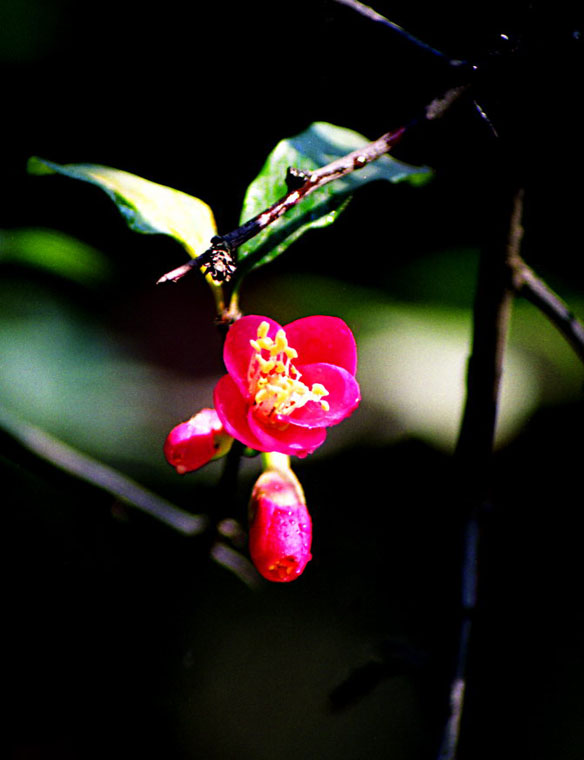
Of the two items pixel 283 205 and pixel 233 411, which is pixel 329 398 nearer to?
pixel 233 411

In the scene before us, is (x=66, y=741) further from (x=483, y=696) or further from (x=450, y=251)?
(x=450, y=251)

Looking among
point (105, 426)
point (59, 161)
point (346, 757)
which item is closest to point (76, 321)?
point (105, 426)

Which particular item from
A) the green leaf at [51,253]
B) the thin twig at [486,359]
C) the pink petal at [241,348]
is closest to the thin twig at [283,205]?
the pink petal at [241,348]

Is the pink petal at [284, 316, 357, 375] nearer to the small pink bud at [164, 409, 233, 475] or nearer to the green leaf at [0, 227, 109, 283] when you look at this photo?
the small pink bud at [164, 409, 233, 475]

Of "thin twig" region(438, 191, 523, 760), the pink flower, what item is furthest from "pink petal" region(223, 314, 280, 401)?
"thin twig" region(438, 191, 523, 760)

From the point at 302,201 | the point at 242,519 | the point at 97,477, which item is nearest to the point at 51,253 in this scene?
the point at 97,477

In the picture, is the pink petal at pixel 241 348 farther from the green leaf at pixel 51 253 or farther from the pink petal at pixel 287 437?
the green leaf at pixel 51 253

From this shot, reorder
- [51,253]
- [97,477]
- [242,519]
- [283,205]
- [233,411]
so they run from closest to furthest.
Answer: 1. [283,205]
2. [233,411]
3. [97,477]
4. [51,253]
5. [242,519]
